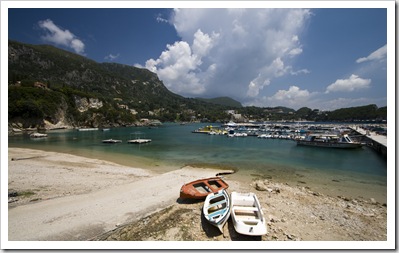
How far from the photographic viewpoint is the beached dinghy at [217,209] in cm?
536

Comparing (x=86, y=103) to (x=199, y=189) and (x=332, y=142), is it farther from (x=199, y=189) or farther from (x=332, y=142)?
(x=332, y=142)

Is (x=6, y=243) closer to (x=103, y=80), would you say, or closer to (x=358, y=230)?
(x=358, y=230)

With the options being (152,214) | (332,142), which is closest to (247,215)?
(152,214)

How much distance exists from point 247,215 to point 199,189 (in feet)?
10.7

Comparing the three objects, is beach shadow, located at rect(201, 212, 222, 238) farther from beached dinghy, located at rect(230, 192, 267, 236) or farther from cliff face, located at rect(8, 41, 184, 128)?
cliff face, located at rect(8, 41, 184, 128)

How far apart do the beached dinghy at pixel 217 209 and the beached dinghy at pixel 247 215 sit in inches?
9.2

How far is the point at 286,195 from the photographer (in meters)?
9.14

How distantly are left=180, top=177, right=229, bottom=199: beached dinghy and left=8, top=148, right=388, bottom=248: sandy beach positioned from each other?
384 millimetres

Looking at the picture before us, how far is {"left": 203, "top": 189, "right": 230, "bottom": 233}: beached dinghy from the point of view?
5359 millimetres

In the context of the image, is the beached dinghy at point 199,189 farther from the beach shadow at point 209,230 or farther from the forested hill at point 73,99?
the forested hill at point 73,99

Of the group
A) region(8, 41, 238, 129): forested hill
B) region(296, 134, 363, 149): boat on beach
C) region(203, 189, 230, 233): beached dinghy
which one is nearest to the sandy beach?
region(203, 189, 230, 233): beached dinghy

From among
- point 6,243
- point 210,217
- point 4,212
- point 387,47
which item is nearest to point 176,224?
point 210,217

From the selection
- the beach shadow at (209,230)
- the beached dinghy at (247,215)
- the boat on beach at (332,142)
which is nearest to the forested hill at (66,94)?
the beach shadow at (209,230)

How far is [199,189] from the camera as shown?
29.0 ft
